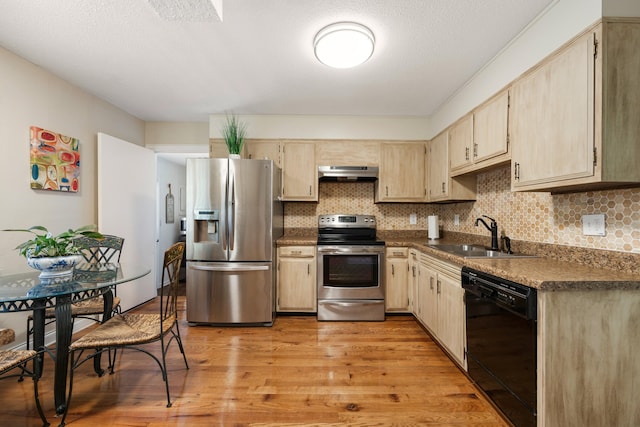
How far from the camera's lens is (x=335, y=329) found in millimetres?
3020

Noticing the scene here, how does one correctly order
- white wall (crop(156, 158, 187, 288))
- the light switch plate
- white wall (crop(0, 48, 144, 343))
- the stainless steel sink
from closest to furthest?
the light switch plate
white wall (crop(0, 48, 144, 343))
the stainless steel sink
white wall (crop(156, 158, 187, 288))

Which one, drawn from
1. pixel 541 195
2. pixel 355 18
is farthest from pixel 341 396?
pixel 355 18

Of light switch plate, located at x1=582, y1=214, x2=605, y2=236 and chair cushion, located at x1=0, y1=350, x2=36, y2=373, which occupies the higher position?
light switch plate, located at x1=582, y1=214, x2=605, y2=236

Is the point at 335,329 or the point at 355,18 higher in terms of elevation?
Answer: the point at 355,18

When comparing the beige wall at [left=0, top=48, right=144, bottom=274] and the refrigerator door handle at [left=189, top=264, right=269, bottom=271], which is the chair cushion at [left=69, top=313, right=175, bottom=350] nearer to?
the beige wall at [left=0, top=48, right=144, bottom=274]

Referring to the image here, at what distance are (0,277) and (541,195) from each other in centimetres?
370

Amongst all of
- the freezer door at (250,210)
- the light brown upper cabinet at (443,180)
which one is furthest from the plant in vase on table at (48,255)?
the light brown upper cabinet at (443,180)

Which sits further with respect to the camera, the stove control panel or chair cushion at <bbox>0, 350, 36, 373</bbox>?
the stove control panel

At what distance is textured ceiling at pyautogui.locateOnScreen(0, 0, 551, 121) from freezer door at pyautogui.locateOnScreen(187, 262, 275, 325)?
6.12 feet

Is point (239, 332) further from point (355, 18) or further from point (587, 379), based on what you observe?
point (355, 18)

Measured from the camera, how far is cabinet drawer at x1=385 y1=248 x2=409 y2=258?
3.30 metres

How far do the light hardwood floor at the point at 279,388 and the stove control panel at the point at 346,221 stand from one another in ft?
4.65

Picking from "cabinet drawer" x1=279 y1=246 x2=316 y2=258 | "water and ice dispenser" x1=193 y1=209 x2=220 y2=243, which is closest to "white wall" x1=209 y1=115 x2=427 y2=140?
"water and ice dispenser" x1=193 y1=209 x2=220 y2=243

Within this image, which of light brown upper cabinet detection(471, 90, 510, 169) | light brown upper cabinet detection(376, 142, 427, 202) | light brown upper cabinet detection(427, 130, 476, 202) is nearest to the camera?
light brown upper cabinet detection(471, 90, 510, 169)
